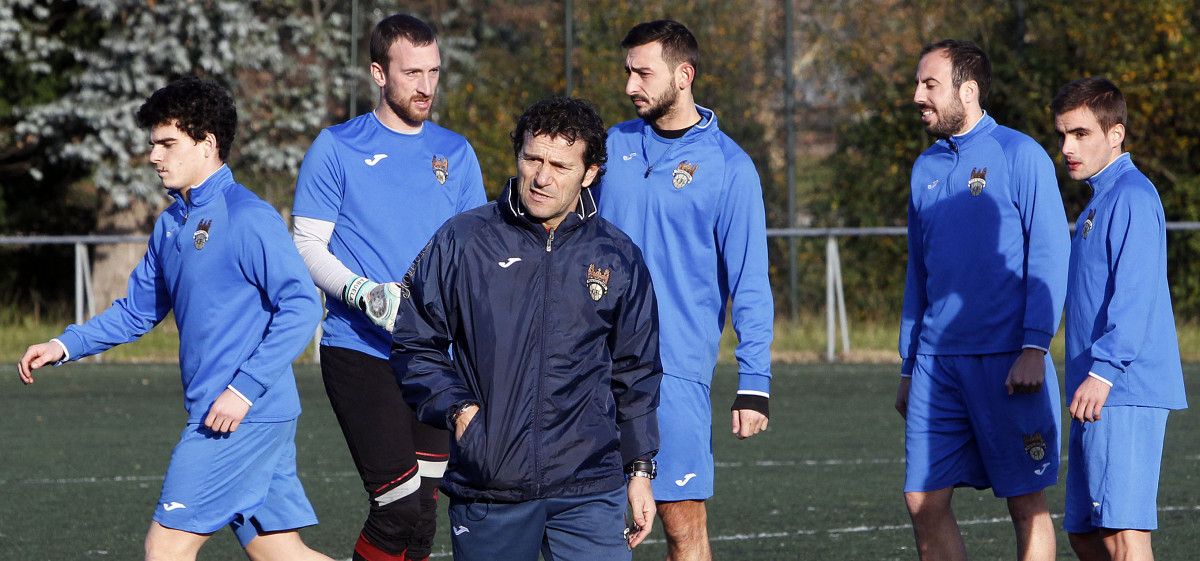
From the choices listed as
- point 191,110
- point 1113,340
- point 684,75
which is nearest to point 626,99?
point 684,75

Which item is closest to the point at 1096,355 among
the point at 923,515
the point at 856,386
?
the point at 923,515

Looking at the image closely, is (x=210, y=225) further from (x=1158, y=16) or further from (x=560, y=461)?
(x=1158, y=16)

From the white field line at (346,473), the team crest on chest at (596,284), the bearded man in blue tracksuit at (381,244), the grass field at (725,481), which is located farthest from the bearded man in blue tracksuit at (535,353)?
the white field line at (346,473)

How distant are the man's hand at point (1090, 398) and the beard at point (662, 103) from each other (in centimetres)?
161

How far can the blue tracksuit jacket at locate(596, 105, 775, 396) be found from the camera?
562 centimetres

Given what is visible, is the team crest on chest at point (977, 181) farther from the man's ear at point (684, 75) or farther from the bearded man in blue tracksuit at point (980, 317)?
the man's ear at point (684, 75)

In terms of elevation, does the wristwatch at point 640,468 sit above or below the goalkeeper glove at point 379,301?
below

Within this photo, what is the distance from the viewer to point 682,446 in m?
5.57

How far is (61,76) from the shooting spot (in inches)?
910

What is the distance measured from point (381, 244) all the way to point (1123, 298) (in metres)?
2.47

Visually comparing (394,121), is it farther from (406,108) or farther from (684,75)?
(684,75)

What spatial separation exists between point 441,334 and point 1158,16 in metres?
16.9

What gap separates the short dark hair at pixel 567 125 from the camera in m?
4.30

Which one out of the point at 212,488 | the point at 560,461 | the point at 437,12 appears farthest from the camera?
the point at 437,12
